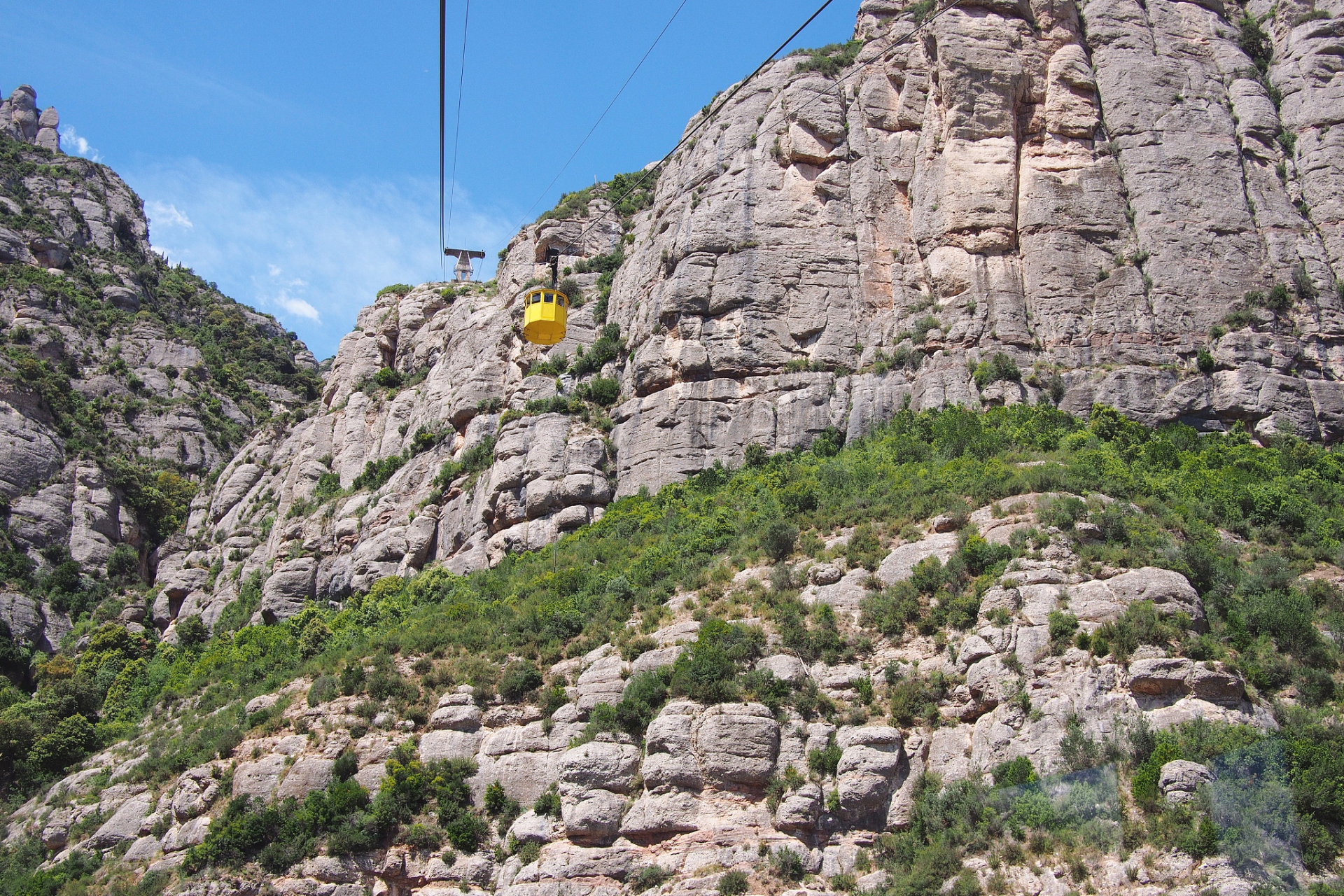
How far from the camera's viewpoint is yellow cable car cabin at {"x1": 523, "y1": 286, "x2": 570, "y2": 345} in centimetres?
3156

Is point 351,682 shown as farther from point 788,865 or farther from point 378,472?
point 378,472

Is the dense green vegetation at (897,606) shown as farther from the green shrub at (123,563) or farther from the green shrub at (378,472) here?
the green shrub at (123,563)

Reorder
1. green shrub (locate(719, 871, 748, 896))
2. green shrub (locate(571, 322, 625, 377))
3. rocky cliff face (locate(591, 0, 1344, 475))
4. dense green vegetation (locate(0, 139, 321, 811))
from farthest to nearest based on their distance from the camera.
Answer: green shrub (locate(571, 322, 625, 377))
dense green vegetation (locate(0, 139, 321, 811))
rocky cliff face (locate(591, 0, 1344, 475))
green shrub (locate(719, 871, 748, 896))

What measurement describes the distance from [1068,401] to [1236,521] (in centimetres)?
938

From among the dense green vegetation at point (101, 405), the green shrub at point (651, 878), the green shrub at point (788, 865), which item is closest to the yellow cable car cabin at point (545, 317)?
the green shrub at point (651, 878)

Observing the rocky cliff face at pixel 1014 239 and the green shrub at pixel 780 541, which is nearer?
the green shrub at pixel 780 541

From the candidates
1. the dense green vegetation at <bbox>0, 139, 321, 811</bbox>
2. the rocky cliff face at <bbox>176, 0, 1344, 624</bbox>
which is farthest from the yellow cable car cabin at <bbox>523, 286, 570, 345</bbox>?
the dense green vegetation at <bbox>0, 139, 321, 811</bbox>

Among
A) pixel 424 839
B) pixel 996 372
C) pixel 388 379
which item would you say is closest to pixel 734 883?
pixel 424 839

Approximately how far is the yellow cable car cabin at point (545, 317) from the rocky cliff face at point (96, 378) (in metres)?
36.4

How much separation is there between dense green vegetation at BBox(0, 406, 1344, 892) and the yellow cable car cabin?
6967mm

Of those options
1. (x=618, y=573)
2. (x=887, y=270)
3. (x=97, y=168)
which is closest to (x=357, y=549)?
(x=618, y=573)

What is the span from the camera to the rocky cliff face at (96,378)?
5816 centimetres

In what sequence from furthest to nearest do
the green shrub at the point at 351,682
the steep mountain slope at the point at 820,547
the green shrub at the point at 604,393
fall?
1. the green shrub at the point at 604,393
2. the green shrub at the point at 351,682
3. the steep mountain slope at the point at 820,547

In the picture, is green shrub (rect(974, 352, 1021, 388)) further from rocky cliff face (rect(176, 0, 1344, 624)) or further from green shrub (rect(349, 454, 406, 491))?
green shrub (rect(349, 454, 406, 491))
